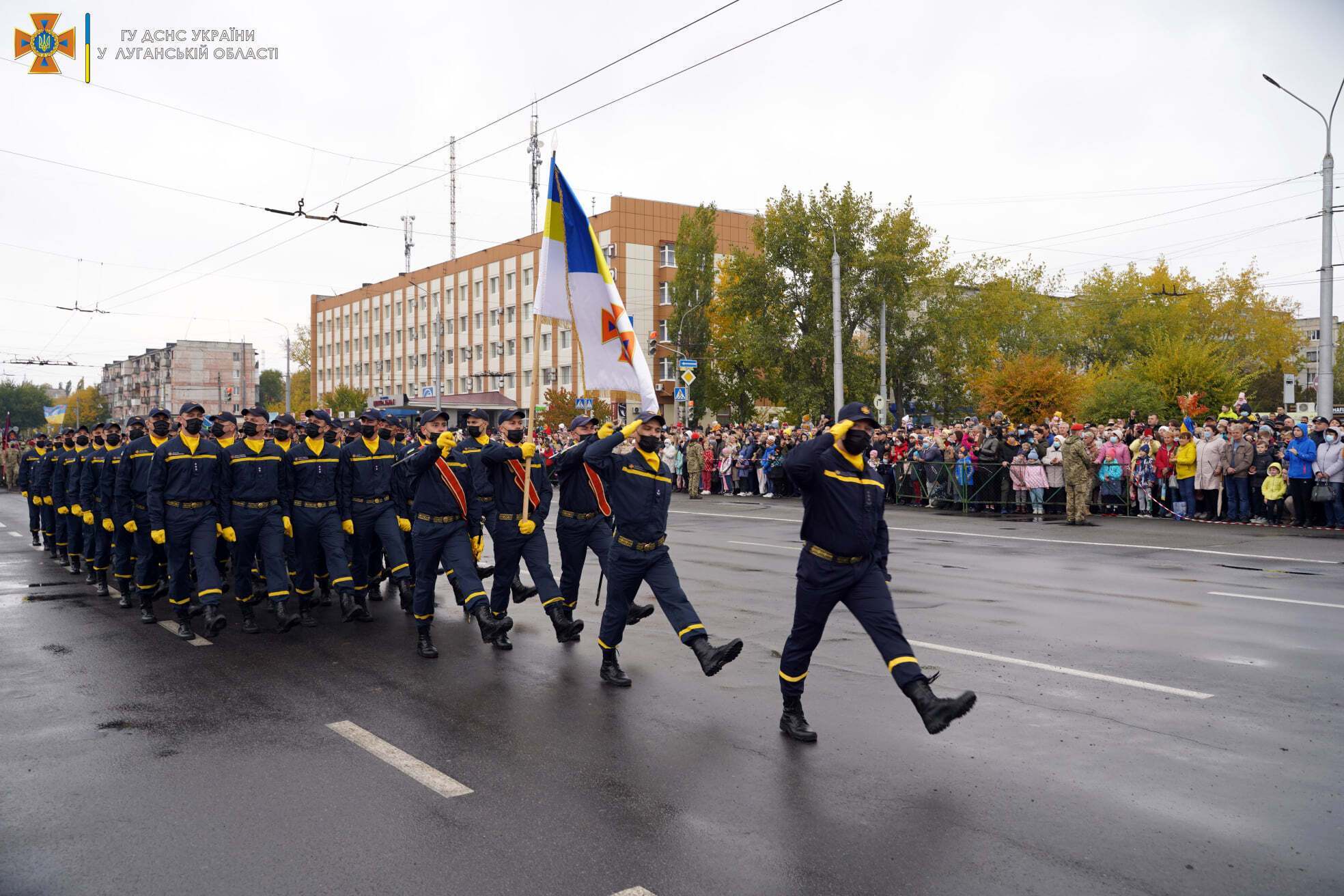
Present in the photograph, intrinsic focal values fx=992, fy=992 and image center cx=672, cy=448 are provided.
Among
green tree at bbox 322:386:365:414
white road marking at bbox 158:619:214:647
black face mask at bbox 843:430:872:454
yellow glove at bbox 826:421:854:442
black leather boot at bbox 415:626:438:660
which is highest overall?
green tree at bbox 322:386:365:414

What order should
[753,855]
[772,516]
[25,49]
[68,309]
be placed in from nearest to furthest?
[753,855] → [25,49] → [772,516] → [68,309]

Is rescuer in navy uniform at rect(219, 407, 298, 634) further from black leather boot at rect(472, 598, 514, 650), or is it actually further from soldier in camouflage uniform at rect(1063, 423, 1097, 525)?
soldier in camouflage uniform at rect(1063, 423, 1097, 525)

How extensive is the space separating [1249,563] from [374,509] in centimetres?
1060

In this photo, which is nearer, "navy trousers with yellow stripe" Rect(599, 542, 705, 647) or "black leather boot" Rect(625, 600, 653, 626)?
"navy trousers with yellow stripe" Rect(599, 542, 705, 647)

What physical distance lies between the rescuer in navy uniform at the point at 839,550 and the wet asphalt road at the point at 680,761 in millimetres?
413

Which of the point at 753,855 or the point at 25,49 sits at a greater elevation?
the point at 25,49

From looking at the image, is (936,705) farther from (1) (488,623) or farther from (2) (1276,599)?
(2) (1276,599)

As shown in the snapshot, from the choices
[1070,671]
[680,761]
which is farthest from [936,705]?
[1070,671]

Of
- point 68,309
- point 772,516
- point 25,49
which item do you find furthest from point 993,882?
point 68,309

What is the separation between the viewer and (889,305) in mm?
43938

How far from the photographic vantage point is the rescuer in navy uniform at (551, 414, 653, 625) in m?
7.74

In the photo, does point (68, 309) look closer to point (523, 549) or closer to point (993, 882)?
point (523, 549)

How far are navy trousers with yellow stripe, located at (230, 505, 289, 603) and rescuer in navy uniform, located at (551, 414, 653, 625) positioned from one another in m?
2.67

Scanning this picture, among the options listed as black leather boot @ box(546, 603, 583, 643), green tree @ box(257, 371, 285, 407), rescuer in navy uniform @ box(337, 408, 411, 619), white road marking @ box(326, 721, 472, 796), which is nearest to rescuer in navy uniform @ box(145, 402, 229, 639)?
rescuer in navy uniform @ box(337, 408, 411, 619)
